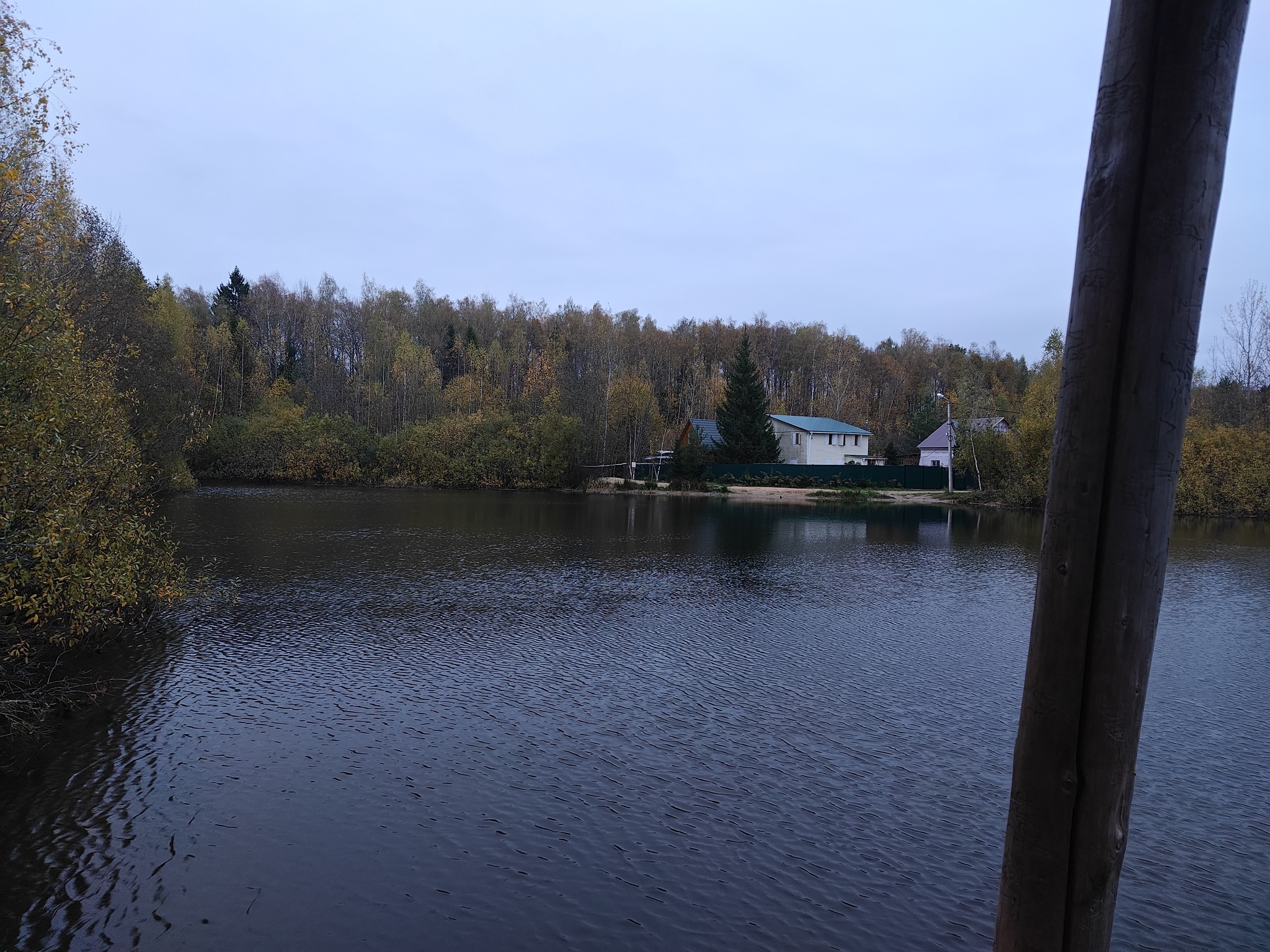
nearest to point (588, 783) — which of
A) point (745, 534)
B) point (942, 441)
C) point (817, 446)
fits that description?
point (745, 534)

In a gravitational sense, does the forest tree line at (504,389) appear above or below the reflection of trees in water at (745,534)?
above

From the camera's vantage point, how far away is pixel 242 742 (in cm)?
862

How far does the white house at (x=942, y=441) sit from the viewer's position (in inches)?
2216

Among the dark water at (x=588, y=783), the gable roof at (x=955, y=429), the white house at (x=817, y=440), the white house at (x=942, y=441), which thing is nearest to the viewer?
the dark water at (x=588, y=783)

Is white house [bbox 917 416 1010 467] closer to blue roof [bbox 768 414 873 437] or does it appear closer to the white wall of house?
blue roof [bbox 768 414 873 437]

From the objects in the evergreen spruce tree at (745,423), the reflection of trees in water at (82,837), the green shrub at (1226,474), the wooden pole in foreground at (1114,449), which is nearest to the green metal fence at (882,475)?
the evergreen spruce tree at (745,423)

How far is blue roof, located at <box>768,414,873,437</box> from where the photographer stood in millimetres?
64938

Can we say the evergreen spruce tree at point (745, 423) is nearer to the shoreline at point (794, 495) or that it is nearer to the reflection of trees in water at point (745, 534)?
the shoreline at point (794, 495)

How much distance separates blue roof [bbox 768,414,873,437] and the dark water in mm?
48450

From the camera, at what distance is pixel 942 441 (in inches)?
2630

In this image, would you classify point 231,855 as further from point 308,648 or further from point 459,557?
point 459,557

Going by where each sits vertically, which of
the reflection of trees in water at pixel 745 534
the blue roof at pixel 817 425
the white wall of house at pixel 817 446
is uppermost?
the blue roof at pixel 817 425

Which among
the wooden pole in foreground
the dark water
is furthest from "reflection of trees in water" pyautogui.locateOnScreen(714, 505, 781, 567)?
the wooden pole in foreground

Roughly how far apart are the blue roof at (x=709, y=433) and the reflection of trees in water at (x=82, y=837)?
2216 inches
